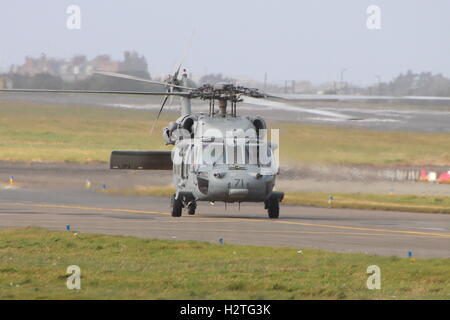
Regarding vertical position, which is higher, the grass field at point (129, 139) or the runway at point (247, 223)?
the runway at point (247, 223)

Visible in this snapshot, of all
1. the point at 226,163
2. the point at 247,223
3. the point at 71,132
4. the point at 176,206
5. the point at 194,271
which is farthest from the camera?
the point at 71,132

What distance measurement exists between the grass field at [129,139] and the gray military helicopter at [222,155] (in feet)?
31.6

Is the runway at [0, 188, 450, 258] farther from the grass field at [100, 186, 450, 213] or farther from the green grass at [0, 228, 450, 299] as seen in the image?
the green grass at [0, 228, 450, 299]

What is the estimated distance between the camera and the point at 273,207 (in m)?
32.6

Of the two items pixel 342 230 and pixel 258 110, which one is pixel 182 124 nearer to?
pixel 342 230

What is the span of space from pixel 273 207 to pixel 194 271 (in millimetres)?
12460

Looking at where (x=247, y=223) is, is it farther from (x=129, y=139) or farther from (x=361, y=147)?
(x=129, y=139)

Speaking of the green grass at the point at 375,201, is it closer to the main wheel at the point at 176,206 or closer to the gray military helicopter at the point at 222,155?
the gray military helicopter at the point at 222,155

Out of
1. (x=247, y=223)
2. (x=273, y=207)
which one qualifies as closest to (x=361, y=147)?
(x=273, y=207)

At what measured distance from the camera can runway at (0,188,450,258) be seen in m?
26.1

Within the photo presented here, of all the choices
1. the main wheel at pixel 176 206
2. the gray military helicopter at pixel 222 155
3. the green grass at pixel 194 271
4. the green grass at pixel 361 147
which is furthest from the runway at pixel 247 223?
the green grass at pixel 361 147

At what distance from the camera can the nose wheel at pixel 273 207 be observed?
32438mm

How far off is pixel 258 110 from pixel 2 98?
22.2 m
